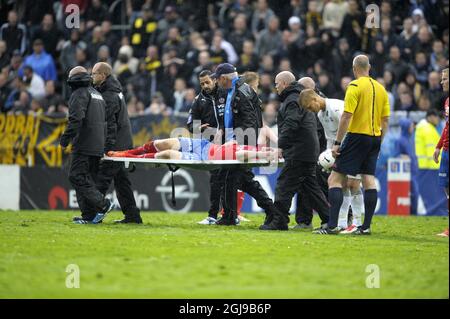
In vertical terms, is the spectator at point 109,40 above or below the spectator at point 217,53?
above

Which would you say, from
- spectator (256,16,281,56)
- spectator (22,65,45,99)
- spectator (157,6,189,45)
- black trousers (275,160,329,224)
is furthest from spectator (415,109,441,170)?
spectator (22,65,45,99)

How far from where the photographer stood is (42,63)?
26.3 m

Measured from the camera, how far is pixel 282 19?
25.9m

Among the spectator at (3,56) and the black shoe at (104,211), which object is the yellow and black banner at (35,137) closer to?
the spectator at (3,56)

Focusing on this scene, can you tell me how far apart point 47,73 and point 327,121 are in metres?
13.4

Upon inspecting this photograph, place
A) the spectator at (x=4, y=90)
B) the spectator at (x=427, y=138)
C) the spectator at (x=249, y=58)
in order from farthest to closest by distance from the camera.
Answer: the spectator at (x=4, y=90) → the spectator at (x=249, y=58) → the spectator at (x=427, y=138)

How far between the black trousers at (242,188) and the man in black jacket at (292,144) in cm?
26

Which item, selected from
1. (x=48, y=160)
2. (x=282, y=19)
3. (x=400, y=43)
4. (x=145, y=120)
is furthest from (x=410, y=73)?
(x=48, y=160)

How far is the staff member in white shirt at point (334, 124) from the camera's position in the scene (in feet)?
45.9

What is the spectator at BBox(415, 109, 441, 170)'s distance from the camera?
20.6m

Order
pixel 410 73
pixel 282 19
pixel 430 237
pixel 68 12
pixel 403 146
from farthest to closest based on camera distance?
pixel 68 12 < pixel 282 19 < pixel 410 73 < pixel 403 146 < pixel 430 237

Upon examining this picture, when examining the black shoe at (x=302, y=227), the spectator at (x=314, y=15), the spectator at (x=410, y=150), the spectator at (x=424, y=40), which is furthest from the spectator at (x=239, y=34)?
the black shoe at (x=302, y=227)

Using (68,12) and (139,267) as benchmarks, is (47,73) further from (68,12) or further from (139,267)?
(139,267)

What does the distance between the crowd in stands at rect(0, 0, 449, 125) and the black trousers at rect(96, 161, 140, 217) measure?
6.76 m
